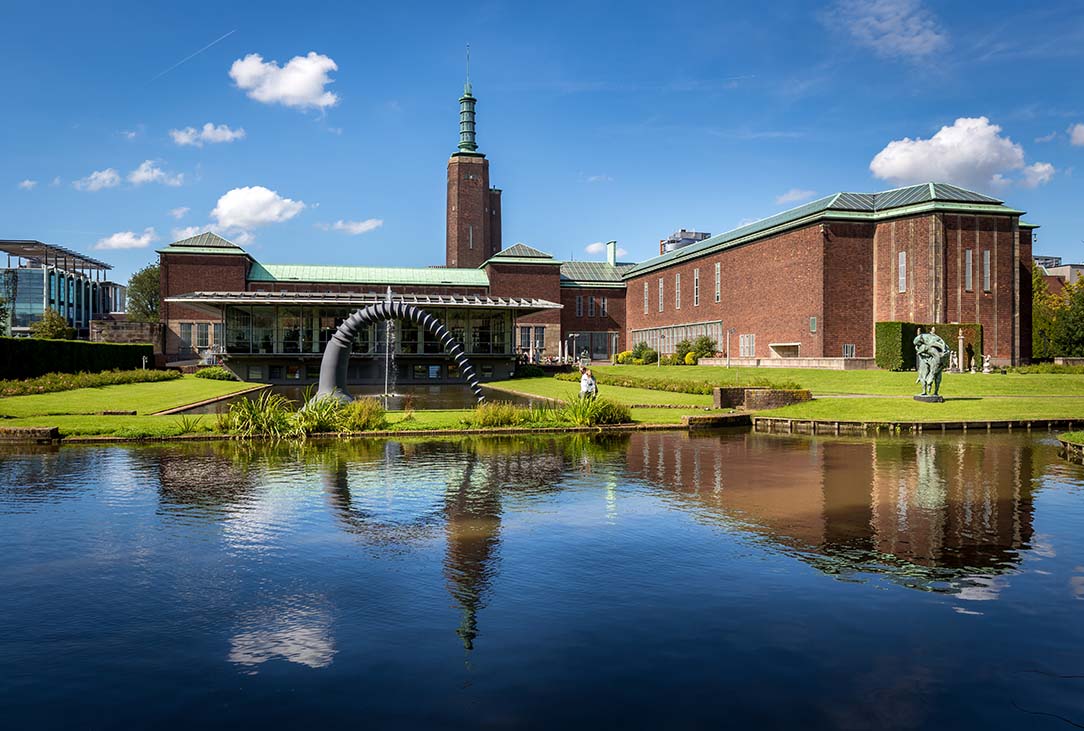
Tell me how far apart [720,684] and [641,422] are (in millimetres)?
16706

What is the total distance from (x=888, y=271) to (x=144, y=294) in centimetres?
8058

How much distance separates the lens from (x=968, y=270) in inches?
1890

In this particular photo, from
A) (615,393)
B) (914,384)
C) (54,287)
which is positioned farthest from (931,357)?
(54,287)

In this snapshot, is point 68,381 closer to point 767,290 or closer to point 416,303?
point 416,303

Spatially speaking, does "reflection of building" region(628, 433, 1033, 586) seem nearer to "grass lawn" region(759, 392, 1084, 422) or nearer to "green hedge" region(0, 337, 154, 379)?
"grass lawn" region(759, 392, 1084, 422)

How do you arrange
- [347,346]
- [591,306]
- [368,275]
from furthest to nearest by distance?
[591,306], [368,275], [347,346]

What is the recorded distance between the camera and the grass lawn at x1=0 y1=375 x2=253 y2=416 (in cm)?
2384

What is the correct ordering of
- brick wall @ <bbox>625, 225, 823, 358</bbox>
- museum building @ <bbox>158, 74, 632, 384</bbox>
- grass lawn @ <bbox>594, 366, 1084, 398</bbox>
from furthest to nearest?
brick wall @ <bbox>625, 225, 823, 358</bbox>
museum building @ <bbox>158, 74, 632, 384</bbox>
grass lawn @ <bbox>594, 366, 1084, 398</bbox>

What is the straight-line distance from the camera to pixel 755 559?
7.97m

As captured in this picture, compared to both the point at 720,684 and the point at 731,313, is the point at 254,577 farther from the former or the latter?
the point at 731,313

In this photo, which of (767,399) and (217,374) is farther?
(217,374)

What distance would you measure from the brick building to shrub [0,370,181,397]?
35393 mm

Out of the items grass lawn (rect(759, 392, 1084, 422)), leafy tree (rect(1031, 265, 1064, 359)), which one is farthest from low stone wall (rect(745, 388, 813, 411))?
leafy tree (rect(1031, 265, 1064, 359))

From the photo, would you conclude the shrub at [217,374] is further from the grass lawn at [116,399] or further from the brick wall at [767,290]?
the brick wall at [767,290]
